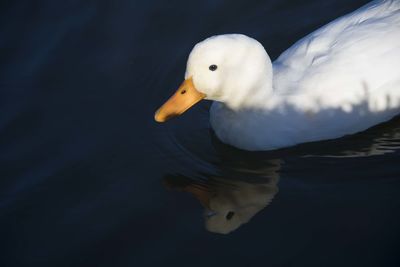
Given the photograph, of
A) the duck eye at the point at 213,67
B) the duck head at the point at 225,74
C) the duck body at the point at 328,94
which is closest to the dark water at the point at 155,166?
the duck body at the point at 328,94

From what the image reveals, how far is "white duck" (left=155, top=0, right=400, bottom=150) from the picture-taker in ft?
20.1

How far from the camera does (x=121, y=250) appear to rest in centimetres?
574

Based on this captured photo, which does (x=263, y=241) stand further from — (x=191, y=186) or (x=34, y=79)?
(x=34, y=79)

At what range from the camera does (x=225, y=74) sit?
6.11 meters

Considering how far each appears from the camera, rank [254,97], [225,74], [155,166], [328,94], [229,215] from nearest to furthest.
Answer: [229,215] → [225,74] → [328,94] → [254,97] → [155,166]

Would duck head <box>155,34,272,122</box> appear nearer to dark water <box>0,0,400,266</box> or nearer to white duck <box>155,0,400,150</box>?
white duck <box>155,0,400,150</box>

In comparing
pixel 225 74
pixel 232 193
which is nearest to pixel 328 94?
pixel 225 74

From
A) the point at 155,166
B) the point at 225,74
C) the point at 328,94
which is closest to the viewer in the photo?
the point at 225,74

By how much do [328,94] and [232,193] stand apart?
3.80ft

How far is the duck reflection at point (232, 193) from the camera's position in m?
5.88

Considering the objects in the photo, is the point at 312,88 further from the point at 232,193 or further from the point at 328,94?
the point at 232,193

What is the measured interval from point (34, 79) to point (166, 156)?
1.93 m

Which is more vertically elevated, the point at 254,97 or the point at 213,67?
the point at 213,67

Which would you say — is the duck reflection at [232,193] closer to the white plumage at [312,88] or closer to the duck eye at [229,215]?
the duck eye at [229,215]
